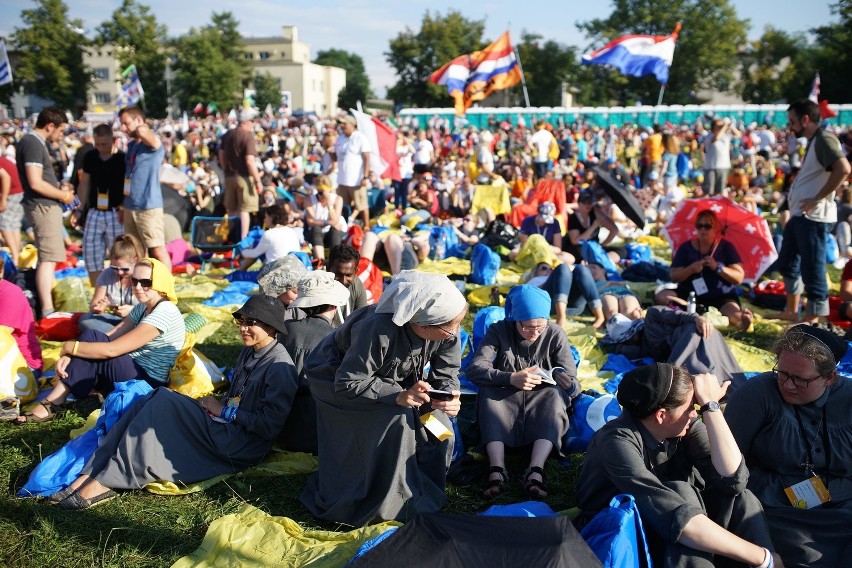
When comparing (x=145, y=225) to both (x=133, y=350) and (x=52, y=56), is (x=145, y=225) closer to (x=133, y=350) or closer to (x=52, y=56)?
(x=133, y=350)

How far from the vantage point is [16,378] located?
4875 millimetres

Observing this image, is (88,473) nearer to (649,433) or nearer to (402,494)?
(402,494)

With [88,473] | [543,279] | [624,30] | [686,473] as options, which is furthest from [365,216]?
[624,30]

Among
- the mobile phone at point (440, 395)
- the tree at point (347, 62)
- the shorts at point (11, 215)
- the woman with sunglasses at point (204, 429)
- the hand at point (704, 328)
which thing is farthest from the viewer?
the tree at point (347, 62)

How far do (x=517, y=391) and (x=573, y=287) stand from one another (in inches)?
120

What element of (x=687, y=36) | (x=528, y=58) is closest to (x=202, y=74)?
(x=528, y=58)

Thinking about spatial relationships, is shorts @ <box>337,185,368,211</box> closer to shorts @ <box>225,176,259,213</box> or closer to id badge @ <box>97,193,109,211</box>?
shorts @ <box>225,176,259,213</box>

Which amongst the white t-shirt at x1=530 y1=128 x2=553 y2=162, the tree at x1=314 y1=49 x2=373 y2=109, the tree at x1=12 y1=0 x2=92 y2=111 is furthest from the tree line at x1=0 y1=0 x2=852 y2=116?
the tree at x1=314 y1=49 x2=373 y2=109

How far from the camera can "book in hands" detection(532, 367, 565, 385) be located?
4188 millimetres

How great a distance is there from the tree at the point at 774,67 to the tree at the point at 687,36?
205 centimetres

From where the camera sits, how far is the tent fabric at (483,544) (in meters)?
2.35

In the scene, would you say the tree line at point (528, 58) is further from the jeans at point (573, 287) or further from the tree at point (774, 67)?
the jeans at point (573, 287)

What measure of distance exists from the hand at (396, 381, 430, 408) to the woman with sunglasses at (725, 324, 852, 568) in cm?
138

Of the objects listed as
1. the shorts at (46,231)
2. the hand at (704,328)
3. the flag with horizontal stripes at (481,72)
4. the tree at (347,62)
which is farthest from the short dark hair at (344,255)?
the tree at (347,62)
